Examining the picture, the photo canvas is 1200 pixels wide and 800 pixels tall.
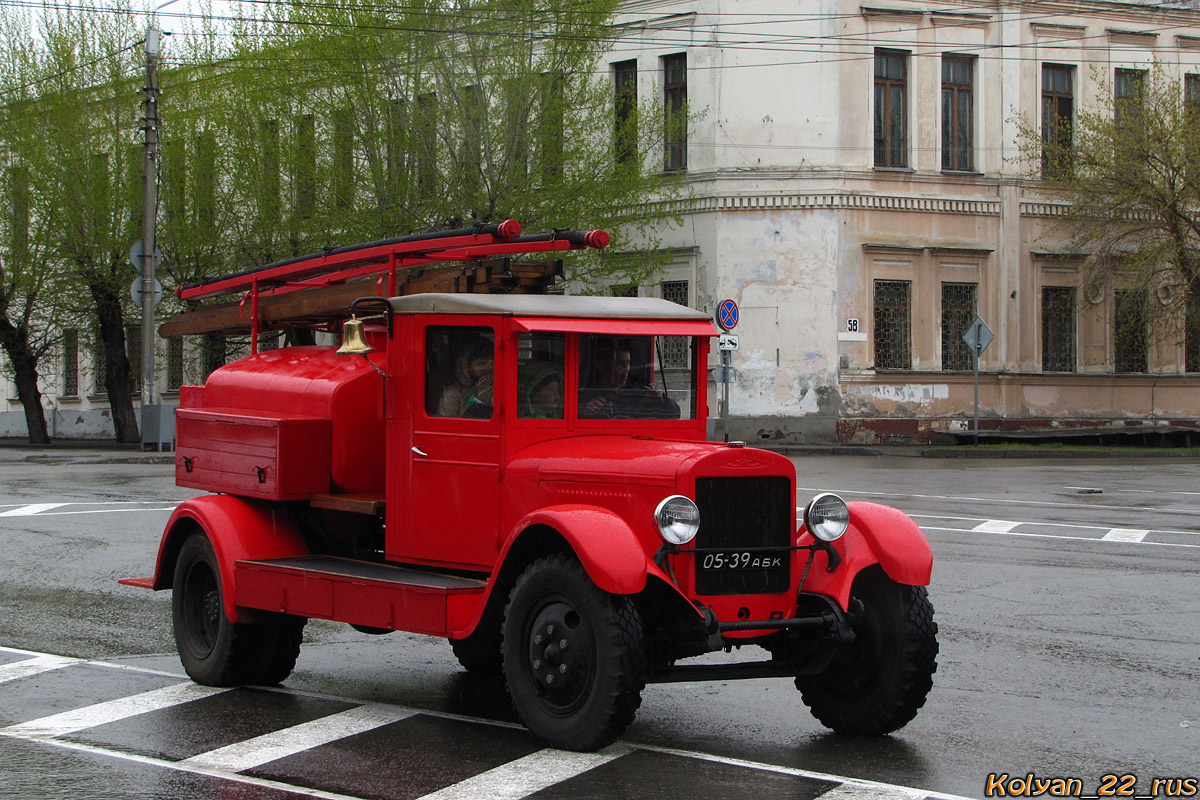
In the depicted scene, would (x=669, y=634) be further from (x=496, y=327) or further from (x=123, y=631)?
(x=123, y=631)

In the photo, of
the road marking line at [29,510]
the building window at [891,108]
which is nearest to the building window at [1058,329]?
the building window at [891,108]

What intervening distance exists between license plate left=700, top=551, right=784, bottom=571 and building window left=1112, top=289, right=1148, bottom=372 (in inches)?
1197

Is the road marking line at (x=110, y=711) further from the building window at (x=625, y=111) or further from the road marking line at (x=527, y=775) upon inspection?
the building window at (x=625, y=111)

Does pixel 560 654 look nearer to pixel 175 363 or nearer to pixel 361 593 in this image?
pixel 361 593

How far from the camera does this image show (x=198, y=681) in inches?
342

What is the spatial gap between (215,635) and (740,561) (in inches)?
141

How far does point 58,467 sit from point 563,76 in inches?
519

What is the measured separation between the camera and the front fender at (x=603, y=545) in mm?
6375

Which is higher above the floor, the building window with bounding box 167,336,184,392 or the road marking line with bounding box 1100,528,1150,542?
the building window with bounding box 167,336,184,392

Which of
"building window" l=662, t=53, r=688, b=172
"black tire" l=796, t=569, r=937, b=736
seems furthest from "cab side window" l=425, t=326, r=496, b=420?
"building window" l=662, t=53, r=688, b=172

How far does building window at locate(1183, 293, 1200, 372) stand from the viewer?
34.9 m

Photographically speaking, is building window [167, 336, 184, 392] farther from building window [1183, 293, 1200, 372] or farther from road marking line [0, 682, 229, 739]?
road marking line [0, 682, 229, 739]

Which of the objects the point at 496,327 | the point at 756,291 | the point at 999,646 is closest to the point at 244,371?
the point at 496,327

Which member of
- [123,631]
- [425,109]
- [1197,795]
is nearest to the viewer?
[1197,795]
